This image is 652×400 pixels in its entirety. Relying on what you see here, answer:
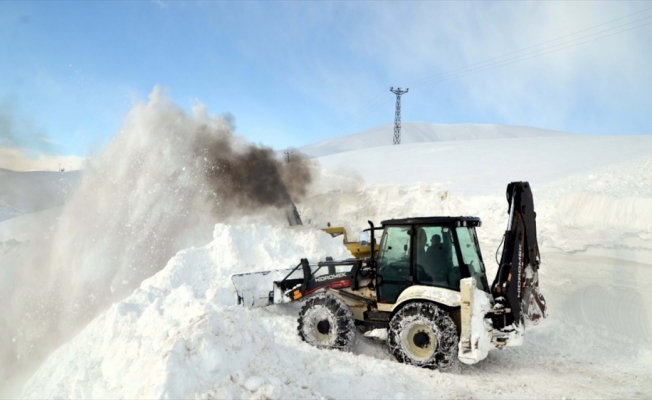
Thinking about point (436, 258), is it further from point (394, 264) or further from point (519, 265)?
point (519, 265)

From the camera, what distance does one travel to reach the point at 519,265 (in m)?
6.47

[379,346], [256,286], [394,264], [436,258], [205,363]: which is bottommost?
[379,346]

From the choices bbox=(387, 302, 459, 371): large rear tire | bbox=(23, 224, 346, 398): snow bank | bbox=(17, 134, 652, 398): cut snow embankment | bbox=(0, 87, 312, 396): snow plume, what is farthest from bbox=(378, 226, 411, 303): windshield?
bbox=(0, 87, 312, 396): snow plume

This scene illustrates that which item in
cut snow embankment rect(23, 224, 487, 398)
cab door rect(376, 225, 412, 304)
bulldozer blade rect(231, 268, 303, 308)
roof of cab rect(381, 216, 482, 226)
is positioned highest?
roof of cab rect(381, 216, 482, 226)

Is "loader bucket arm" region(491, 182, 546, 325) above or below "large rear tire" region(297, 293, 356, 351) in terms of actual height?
above

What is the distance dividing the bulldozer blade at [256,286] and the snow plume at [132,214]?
4510 mm

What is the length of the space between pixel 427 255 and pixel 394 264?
511 millimetres

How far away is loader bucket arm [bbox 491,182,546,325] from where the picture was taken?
20.5 ft

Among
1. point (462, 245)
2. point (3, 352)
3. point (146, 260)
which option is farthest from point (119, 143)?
point (462, 245)

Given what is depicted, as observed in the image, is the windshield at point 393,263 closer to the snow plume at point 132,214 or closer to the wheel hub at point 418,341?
the wheel hub at point 418,341

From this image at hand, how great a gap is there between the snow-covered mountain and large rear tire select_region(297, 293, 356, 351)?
0.81 ft

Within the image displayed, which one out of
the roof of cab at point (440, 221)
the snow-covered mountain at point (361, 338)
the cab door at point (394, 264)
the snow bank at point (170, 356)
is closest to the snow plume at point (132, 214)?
the snow-covered mountain at point (361, 338)

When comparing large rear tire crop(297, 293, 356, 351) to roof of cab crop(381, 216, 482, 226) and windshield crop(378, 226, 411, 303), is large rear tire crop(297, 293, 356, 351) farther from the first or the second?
roof of cab crop(381, 216, 482, 226)

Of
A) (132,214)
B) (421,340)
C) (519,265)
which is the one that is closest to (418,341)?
(421,340)
